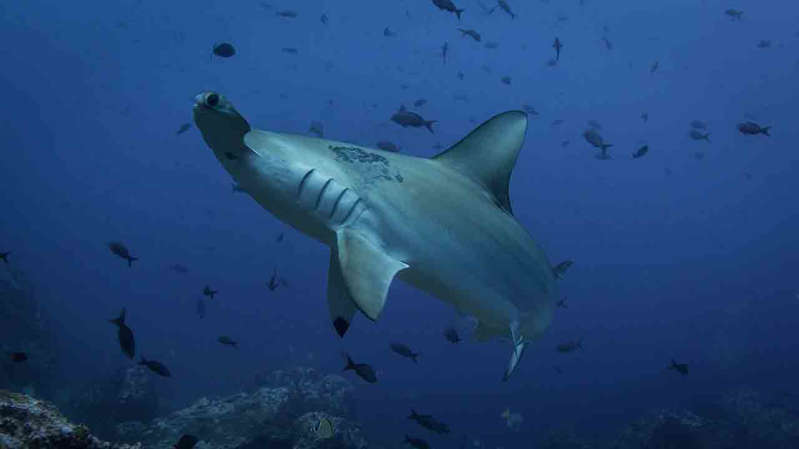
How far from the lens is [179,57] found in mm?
68750

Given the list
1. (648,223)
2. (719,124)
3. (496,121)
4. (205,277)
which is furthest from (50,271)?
(719,124)

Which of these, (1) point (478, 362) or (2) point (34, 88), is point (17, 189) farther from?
(1) point (478, 362)

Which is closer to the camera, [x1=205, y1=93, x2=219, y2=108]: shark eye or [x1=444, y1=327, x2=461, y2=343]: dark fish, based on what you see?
[x1=205, y1=93, x2=219, y2=108]: shark eye

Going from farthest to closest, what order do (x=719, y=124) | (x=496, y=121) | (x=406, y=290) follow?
1. (x=719, y=124)
2. (x=406, y=290)
3. (x=496, y=121)

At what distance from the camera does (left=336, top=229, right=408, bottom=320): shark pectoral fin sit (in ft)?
7.36

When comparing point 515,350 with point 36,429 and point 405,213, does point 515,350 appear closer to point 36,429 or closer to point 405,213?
point 405,213

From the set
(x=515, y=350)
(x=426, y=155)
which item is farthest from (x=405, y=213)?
(x=426, y=155)

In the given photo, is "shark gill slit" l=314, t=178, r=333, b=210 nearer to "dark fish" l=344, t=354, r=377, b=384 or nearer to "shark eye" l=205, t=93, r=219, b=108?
"shark eye" l=205, t=93, r=219, b=108

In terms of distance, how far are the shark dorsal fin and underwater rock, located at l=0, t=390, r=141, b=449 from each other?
255 centimetres

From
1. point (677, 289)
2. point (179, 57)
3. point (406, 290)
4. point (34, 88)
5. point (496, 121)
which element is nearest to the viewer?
point (496, 121)

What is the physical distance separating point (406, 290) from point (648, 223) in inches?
2389

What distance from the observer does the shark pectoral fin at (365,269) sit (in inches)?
88.3

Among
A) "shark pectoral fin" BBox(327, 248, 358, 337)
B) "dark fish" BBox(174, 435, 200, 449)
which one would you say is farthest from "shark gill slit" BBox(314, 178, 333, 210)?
"dark fish" BBox(174, 435, 200, 449)

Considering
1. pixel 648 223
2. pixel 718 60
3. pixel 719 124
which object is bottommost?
pixel 648 223
